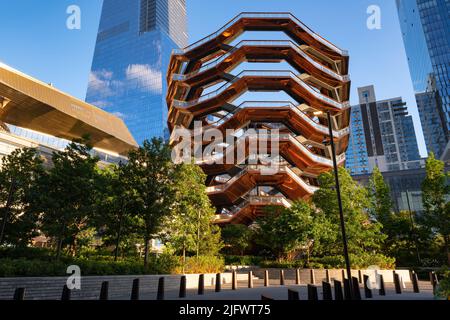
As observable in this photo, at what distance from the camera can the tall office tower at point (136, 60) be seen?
133500mm

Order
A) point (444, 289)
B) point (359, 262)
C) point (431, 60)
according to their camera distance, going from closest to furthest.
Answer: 1. point (444, 289)
2. point (359, 262)
3. point (431, 60)

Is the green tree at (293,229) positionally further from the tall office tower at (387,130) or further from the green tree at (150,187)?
the tall office tower at (387,130)

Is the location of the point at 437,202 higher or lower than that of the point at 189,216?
higher

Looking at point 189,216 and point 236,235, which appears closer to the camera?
point 189,216

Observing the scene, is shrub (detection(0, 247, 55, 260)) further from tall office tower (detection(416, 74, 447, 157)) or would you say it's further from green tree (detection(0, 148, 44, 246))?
tall office tower (detection(416, 74, 447, 157))

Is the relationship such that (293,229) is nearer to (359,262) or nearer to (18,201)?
(359,262)

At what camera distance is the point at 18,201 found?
18859mm

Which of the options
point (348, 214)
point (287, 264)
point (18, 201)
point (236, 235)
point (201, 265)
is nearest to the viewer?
point (18, 201)

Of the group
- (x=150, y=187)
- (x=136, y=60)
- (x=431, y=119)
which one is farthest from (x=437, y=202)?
(x=136, y=60)

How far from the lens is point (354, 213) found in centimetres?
2353

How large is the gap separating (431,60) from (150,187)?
133 meters

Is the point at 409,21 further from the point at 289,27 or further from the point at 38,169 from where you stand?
the point at 38,169

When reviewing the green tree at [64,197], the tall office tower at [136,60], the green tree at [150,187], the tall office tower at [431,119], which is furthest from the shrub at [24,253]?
the tall office tower at [431,119]
